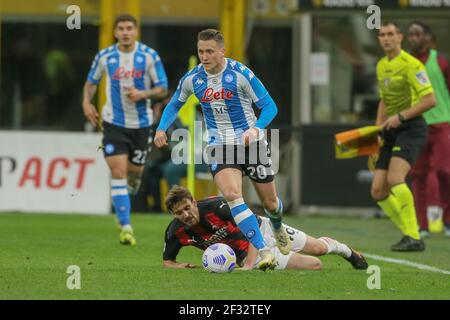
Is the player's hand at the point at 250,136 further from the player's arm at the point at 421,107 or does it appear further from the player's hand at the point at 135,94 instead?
the player's hand at the point at 135,94

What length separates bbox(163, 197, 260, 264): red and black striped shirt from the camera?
984 centimetres

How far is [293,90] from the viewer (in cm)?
1870

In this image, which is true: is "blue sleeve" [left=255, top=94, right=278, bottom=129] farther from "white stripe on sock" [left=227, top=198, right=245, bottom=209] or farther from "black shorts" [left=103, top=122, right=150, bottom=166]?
"black shorts" [left=103, top=122, right=150, bottom=166]

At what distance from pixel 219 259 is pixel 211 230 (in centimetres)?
32

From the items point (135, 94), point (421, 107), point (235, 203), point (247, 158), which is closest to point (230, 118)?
point (247, 158)

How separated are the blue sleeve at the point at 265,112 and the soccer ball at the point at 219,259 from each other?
3.13 feet

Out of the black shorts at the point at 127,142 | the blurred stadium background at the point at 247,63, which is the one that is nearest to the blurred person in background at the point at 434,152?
the blurred stadium background at the point at 247,63

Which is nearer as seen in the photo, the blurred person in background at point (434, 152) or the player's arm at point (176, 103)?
the player's arm at point (176, 103)

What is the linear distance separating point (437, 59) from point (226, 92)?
5.16 metres

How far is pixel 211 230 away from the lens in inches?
388

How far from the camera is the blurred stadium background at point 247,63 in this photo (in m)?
17.0

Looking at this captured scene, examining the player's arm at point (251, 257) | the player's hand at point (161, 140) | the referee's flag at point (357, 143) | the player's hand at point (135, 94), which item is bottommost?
the player's arm at point (251, 257)

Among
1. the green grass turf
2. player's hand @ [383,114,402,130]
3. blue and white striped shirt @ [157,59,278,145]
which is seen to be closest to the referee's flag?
player's hand @ [383,114,402,130]
